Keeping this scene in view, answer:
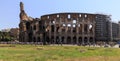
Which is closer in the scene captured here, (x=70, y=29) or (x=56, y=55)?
(x=56, y=55)

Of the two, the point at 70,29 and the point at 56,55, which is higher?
the point at 70,29

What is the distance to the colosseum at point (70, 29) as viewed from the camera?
14938cm

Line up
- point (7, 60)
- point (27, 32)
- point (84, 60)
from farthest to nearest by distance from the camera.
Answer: point (27, 32) < point (84, 60) < point (7, 60)

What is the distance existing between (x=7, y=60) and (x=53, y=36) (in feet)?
360

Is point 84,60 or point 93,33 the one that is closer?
point 84,60

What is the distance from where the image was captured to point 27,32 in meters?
160

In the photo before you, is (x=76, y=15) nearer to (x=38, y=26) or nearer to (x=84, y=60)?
(x=38, y=26)

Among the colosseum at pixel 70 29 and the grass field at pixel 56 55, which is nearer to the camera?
the grass field at pixel 56 55

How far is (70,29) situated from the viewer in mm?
149750

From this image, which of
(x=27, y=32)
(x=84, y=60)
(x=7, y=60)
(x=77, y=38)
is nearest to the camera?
(x=7, y=60)

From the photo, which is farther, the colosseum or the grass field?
the colosseum

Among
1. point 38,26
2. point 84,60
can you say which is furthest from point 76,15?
point 84,60

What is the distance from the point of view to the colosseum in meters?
149

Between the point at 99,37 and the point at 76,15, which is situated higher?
the point at 76,15
